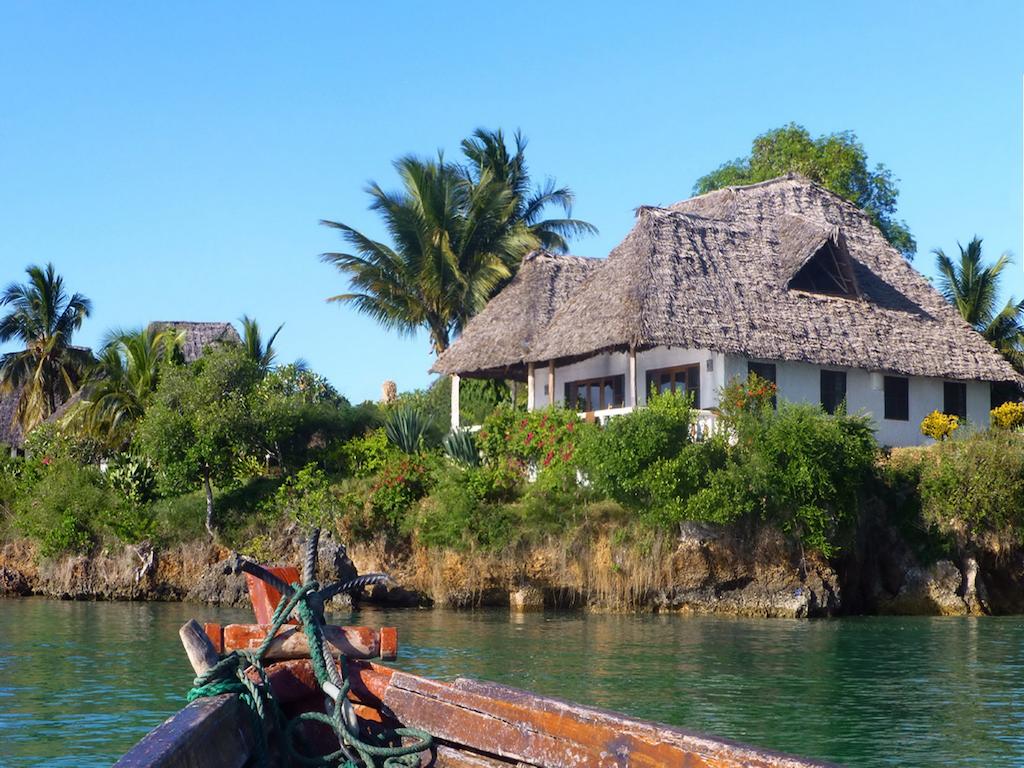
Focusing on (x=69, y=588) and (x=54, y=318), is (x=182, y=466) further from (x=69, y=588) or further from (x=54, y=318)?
(x=54, y=318)

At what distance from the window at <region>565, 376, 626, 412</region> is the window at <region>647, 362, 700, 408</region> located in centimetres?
94

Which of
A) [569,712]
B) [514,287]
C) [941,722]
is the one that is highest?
[514,287]

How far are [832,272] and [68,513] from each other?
1993cm

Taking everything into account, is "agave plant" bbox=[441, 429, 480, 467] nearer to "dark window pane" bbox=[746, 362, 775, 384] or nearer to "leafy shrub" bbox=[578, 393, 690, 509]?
"leafy shrub" bbox=[578, 393, 690, 509]

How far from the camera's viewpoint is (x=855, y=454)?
25.3 m

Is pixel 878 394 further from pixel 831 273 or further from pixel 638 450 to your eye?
pixel 638 450

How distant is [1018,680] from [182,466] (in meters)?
20.6

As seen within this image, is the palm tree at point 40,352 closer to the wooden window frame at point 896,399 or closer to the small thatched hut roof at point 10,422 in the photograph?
the small thatched hut roof at point 10,422

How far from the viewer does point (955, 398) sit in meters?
32.3

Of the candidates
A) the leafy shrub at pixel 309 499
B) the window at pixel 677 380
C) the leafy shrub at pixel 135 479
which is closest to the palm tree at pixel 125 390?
the leafy shrub at pixel 135 479

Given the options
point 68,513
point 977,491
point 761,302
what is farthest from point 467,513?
point 68,513

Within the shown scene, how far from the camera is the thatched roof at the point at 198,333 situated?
46088 millimetres

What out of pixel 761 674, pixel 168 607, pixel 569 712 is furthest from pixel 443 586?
pixel 569 712

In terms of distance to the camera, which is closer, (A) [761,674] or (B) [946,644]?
(A) [761,674]
